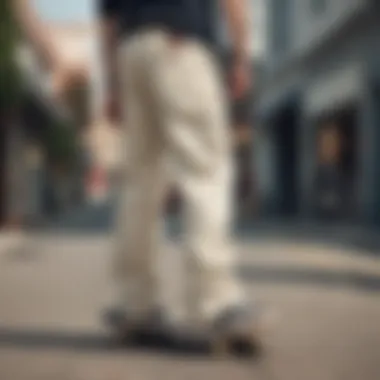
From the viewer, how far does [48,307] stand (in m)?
4.37

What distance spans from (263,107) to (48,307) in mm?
18475

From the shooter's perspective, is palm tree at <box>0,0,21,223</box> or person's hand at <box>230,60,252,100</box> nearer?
person's hand at <box>230,60,252,100</box>

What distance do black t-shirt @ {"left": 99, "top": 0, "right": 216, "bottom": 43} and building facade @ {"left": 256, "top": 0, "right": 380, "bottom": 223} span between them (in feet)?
14.9

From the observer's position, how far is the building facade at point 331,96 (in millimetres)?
10633

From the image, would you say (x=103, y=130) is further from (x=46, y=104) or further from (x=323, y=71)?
(x=46, y=104)

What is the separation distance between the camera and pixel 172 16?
3275mm

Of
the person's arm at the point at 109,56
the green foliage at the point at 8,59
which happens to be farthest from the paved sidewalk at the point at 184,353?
the green foliage at the point at 8,59

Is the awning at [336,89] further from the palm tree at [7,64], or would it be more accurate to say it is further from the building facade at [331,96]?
the palm tree at [7,64]

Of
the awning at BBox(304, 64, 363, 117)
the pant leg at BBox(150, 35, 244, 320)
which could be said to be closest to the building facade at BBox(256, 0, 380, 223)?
the awning at BBox(304, 64, 363, 117)

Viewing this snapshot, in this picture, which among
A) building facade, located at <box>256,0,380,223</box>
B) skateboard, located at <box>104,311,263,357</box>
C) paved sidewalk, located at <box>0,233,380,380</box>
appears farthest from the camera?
building facade, located at <box>256,0,380,223</box>

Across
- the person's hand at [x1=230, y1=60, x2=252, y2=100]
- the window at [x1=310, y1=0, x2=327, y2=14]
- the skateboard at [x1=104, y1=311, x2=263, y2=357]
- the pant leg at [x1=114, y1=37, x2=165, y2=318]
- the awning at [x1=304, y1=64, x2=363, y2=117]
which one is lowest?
the skateboard at [x1=104, y1=311, x2=263, y2=357]

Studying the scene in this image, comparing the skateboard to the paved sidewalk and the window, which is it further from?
the window

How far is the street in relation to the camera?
111 inches

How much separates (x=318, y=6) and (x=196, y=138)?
6.39m
